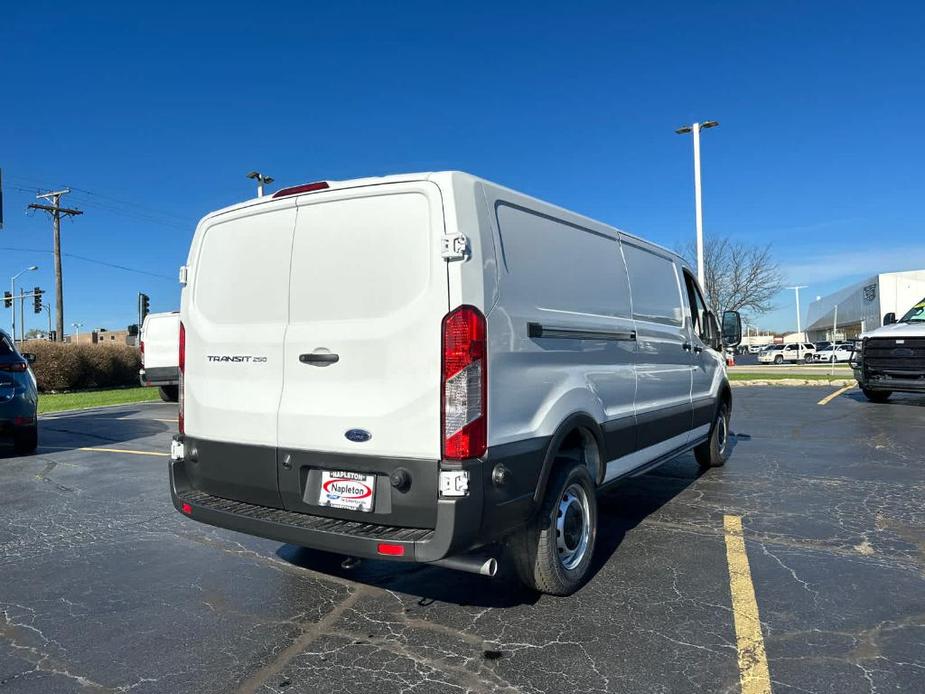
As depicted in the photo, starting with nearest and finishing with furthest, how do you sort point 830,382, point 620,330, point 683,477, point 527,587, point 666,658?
point 666,658, point 527,587, point 620,330, point 683,477, point 830,382

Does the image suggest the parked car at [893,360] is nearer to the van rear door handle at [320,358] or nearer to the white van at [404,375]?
the white van at [404,375]

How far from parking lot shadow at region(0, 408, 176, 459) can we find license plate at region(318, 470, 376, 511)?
306 inches

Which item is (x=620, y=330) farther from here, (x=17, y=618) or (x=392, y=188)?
(x=17, y=618)

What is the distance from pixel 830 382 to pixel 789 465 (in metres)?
13.7

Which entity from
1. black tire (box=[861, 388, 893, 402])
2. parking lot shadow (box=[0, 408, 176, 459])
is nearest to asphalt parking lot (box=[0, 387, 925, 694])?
parking lot shadow (box=[0, 408, 176, 459])

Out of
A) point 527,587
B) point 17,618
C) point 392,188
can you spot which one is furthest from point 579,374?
point 17,618

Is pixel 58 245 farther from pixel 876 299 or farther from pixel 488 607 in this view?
pixel 876 299

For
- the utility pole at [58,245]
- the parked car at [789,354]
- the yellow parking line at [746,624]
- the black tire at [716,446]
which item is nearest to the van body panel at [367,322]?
the yellow parking line at [746,624]

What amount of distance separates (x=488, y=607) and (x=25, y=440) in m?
8.09

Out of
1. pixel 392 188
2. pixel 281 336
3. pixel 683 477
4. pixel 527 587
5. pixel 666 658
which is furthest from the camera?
pixel 683 477

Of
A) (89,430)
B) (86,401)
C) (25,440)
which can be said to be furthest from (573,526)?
(86,401)

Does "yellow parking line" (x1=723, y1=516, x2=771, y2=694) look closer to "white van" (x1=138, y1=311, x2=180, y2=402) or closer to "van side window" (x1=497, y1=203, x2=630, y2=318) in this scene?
"van side window" (x1=497, y1=203, x2=630, y2=318)

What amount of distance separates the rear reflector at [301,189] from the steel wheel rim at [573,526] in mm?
2127

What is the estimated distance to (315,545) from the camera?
3057 mm
